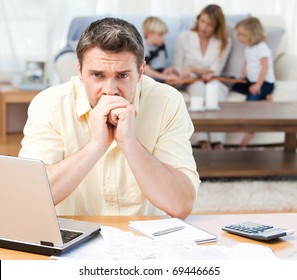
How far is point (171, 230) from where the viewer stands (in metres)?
1.60

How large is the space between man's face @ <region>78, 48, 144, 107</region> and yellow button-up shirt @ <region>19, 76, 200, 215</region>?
0.34ft

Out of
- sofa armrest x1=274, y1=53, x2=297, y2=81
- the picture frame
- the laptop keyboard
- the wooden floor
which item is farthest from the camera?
sofa armrest x1=274, y1=53, x2=297, y2=81

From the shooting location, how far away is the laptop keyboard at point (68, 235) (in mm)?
1497

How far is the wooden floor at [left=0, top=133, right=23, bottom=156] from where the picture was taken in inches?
172

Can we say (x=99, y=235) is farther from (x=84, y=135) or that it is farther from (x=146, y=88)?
(x=146, y=88)

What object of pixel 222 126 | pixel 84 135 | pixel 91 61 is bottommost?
pixel 222 126

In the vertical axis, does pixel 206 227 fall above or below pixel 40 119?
below

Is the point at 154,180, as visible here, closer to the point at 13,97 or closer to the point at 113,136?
the point at 113,136

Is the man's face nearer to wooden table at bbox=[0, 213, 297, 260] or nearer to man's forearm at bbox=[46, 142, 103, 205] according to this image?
man's forearm at bbox=[46, 142, 103, 205]

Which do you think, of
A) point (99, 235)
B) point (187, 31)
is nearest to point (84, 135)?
point (99, 235)

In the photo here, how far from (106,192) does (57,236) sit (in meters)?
0.55

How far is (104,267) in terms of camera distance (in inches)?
51.5

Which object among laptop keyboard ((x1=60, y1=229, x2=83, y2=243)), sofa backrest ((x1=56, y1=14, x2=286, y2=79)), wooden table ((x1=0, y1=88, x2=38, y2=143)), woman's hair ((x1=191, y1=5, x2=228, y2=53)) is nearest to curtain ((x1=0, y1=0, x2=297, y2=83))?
sofa backrest ((x1=56, y1=14, x2=286, y2=79))

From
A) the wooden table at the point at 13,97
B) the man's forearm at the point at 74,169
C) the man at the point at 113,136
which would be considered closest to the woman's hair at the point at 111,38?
the man at the point at 113,136
